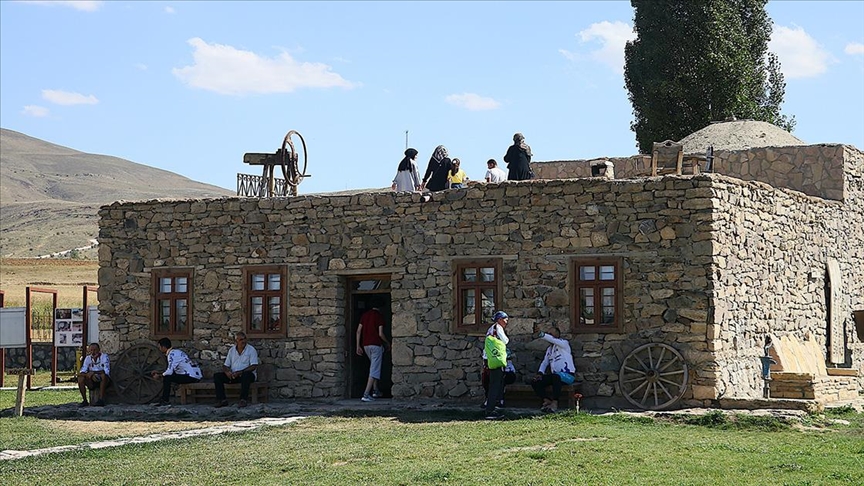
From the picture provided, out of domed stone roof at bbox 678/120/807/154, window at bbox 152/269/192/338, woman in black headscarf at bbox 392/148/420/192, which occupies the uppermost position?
domed stone roof at bbox 678/120/807/154

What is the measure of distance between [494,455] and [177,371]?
331 inches

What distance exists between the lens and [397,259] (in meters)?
19.5

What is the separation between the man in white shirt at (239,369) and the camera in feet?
64.6

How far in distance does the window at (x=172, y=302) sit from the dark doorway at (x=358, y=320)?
2.81m

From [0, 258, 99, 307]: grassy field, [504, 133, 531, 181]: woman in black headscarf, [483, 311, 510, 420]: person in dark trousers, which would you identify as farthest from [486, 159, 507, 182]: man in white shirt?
[0, 258, 99, 307]: grassy field

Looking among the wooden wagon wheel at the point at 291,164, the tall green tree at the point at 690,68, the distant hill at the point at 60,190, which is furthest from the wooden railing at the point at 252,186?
the distant hill at the point at 60,190

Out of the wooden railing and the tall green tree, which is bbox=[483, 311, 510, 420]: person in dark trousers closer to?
the wooden railing

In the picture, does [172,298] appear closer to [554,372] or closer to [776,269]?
[554,372]

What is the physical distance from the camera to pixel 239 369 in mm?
19859

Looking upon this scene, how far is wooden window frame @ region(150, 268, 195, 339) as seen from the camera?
68.0 ft

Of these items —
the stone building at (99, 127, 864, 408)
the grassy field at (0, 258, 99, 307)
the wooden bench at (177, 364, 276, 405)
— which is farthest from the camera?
the grassy field at (0, 258, 99, 307)

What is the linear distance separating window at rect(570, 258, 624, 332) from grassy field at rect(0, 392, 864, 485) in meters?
1.88

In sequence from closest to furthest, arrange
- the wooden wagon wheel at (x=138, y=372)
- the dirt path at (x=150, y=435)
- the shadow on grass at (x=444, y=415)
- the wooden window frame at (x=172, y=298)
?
the dirt path at (x=150, y=435) → the shadow on grass at (x=444, y=415) → the wooden window frame at (x=172, y=298) → the wooden wagon wheel at (x=138, y=372)

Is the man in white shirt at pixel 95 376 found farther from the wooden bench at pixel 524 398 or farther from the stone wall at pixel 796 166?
the stone wall at pixel 796 166
